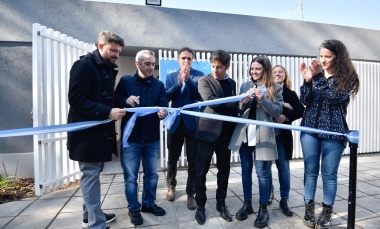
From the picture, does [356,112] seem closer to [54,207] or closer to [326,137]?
[326,137]

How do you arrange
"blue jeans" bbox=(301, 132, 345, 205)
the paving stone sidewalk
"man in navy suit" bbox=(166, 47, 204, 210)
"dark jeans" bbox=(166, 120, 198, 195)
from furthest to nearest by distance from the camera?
"dark jeans" bbox=(166, 120, 198, 195)
"man in navy suit" bbox=(166, 47, 204, 210)
the paving stone sidewalk
"blue jeans" bbox=(301, 132, 345, 205)

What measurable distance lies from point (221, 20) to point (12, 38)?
15.4 ft

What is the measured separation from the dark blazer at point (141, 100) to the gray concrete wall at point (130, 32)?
2921 millimetres

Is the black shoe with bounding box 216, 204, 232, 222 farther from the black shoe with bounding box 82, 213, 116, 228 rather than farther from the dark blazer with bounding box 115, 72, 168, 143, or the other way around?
the black shoe with bounding box 82, 213, 116, 228

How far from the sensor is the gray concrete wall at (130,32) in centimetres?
491

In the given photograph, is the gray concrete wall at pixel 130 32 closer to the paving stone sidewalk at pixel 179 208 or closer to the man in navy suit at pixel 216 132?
the paving stone sidewalk at pixel 179 208

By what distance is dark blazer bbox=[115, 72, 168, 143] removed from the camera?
2.80m

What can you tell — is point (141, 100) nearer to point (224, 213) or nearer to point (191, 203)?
point (191, 203)

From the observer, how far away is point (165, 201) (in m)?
3.50

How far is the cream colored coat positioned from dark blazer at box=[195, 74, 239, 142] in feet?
0.57

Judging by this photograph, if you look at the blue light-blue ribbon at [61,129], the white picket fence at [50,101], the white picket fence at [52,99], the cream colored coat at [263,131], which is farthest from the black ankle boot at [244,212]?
the white picket fence at [50,101]

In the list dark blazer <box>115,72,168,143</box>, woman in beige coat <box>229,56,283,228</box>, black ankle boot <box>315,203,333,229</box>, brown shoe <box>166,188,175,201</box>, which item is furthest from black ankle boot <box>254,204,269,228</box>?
dark blazer <box>115,72,168,143</box>

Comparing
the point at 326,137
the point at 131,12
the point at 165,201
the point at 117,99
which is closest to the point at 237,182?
the point at 165,201

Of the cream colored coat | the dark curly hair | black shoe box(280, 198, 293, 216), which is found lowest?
black shoe box(280, 198, 293, 216)
